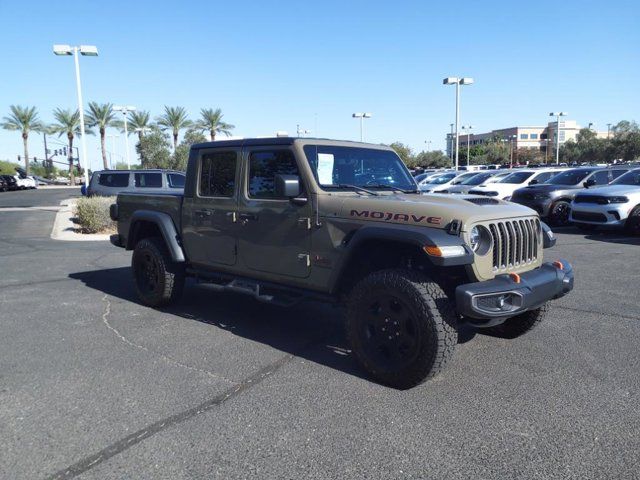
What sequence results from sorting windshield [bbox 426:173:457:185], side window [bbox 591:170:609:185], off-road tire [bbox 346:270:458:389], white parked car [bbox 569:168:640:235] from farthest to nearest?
1. windshield [bbox 426:173:457:185]
2. side window [bbox 591:170:609:185]
3. white parked car [bbox 569:168:640:235]
4. off-road tire [bbox 346:270:458:389]

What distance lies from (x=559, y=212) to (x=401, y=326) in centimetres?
1179

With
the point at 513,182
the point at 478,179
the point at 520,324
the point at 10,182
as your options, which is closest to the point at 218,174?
the point at 520,324

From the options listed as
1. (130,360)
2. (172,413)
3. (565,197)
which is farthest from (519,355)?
(565,197)

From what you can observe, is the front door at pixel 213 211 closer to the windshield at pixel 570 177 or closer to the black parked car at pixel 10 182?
the windshield at pixel 570 177

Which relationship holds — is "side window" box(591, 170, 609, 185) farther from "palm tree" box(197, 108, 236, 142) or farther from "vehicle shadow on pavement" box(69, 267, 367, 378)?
"palm tree" box(197, 108, 236, 142)

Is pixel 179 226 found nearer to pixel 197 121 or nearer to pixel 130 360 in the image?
pixel 130 360

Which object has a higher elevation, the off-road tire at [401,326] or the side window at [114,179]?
the side window at [114,179]

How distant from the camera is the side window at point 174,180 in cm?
1648

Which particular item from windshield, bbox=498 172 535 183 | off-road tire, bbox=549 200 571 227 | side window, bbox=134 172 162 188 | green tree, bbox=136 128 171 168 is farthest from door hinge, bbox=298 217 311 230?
green tree, bbox=136 128 171 168

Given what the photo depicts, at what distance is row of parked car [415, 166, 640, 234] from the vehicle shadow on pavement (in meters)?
6.04

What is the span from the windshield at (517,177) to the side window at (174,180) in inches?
417

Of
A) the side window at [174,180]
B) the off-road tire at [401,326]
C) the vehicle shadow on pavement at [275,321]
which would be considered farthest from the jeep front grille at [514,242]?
the side window at [174,180]

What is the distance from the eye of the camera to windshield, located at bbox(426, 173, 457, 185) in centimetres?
2253

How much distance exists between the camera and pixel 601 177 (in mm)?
14648
